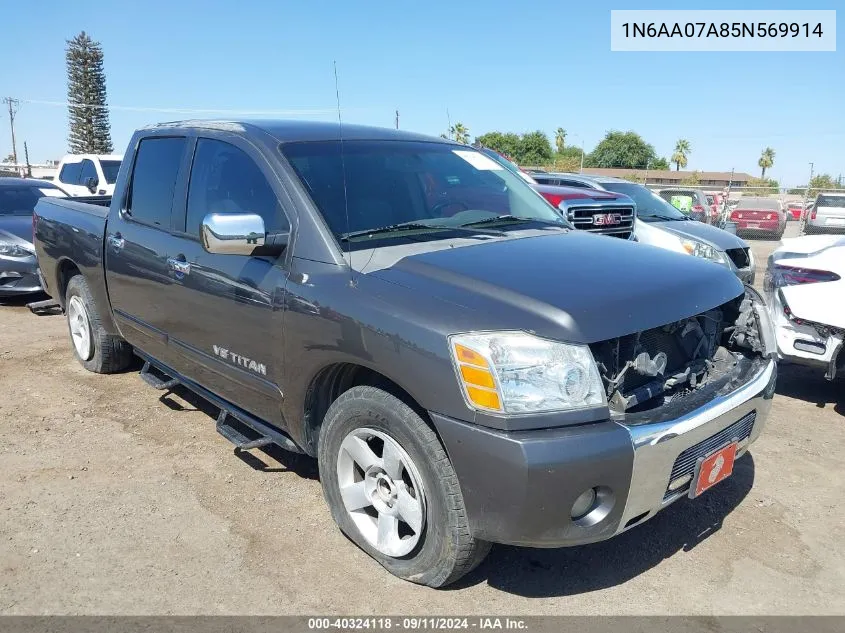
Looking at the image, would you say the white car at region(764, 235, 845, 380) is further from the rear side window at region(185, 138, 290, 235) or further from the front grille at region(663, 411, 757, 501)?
the rear side window at region(185, 138, 290, 235)

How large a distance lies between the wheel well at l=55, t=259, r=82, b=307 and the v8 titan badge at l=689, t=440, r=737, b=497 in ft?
15.6

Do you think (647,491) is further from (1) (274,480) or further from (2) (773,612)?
(1) (274,480)

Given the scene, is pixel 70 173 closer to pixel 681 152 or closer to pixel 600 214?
pixel 600 214

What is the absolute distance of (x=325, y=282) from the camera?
284cm

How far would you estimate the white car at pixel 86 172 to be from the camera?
13.5 m

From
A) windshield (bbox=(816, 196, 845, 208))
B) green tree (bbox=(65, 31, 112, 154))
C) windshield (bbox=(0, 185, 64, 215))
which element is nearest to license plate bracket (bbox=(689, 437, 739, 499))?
windshield (bbox=(0, 185, 64, 215))

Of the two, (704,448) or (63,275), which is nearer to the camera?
(704,448)

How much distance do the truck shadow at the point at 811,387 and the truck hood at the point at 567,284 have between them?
2687 mm

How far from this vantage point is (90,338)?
5.28 m

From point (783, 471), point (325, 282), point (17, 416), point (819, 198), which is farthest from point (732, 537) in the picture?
point (819, 198)

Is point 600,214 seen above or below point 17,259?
above

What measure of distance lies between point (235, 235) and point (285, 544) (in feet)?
4.60

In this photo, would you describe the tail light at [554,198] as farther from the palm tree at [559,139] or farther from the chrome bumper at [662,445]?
the palm tree at [559,139]

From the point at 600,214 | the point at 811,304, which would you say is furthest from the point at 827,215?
the point at 811,304
